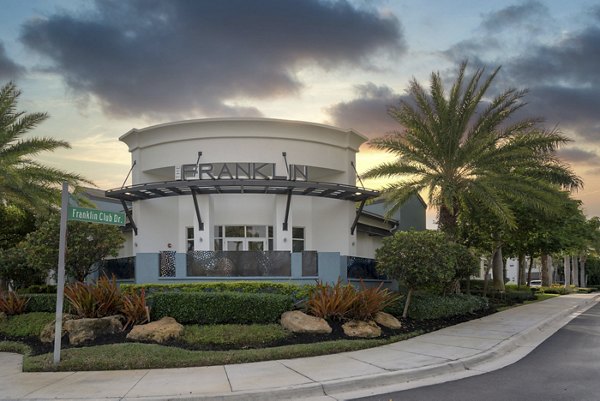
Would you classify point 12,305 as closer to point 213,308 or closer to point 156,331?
point 156,331

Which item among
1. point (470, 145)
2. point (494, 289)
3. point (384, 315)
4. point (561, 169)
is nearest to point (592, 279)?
point (494, 289)

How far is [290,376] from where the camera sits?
9.67 meters

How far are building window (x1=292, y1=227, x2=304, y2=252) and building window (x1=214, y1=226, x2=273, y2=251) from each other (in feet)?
4.31

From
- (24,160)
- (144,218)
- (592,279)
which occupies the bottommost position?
(592,279)

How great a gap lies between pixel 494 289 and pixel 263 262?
1792cm

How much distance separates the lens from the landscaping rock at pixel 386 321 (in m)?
15.2

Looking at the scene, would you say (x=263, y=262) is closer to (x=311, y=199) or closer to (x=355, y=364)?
(x=311, y=199)

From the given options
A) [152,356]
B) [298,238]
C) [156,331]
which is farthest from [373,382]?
[298,238]

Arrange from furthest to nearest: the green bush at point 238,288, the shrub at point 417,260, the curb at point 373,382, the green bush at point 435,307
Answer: the green bush at point 435,307 → the shrub at point 417,260 → the green bush at point 238,288 → the curb at point 373,382

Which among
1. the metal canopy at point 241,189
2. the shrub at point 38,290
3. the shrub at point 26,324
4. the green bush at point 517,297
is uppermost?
the metal canopy at point 241,189

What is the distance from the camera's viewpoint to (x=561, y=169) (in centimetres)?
2455

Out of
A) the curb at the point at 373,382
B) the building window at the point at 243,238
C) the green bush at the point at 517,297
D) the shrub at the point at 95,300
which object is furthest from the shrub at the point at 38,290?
the green bush at the point at 517,297

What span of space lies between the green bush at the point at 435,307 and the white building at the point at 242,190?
6.92 meters

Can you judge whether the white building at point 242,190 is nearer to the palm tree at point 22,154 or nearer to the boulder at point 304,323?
the palm tree at point 22,154
